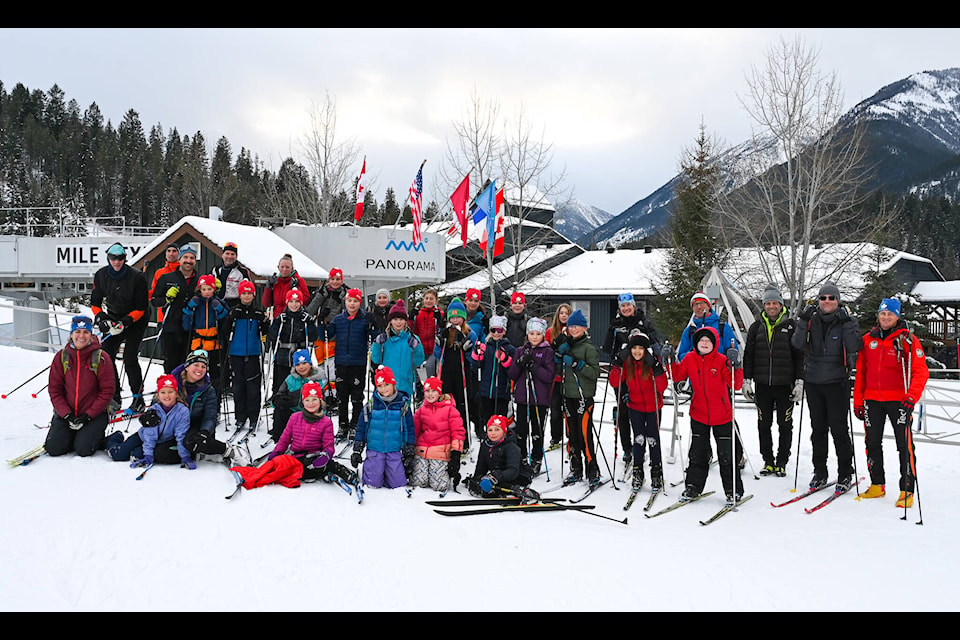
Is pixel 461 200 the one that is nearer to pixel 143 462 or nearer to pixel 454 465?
pixel 454 465

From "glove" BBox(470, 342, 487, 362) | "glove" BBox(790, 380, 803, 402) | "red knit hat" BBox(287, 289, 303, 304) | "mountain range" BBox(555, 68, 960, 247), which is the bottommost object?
"glove" BBox(790, 380, 803, 402)

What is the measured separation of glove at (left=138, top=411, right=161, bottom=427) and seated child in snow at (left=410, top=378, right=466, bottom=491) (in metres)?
2.49

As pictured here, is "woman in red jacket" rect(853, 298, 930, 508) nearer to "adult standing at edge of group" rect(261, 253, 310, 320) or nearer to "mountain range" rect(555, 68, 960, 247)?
"adult standing at edge of group" rect(261, 253, 310, 320)

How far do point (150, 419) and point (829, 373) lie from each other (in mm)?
6638

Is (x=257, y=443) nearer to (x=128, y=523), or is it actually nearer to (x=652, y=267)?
(x=128, y=523)

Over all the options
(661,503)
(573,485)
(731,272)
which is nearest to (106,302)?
(573,485)

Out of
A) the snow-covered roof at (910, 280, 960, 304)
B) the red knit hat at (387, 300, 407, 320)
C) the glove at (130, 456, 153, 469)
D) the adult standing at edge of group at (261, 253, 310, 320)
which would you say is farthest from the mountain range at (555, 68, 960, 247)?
the glove at (130, 456, 153, 469)

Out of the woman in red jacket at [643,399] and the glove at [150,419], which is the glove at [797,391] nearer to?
the woman in red jacket at [643,399]

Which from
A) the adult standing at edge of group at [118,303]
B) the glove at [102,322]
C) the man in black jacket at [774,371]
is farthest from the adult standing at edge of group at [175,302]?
the man in black jacket at [774,371]

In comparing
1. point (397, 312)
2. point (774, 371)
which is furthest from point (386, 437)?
point (774, 371)

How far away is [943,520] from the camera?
5332 mm

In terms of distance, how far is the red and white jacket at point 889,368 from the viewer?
5.53 meters

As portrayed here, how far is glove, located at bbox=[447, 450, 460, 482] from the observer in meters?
5.95

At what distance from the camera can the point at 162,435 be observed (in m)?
5.93
